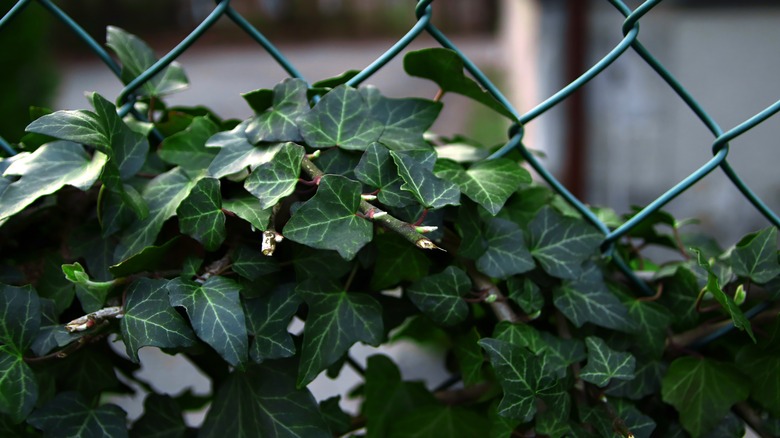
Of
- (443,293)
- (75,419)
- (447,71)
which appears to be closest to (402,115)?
(447,71)

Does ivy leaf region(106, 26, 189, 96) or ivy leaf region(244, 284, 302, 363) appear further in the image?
ivy leaf region(106, 26, 189, 96)

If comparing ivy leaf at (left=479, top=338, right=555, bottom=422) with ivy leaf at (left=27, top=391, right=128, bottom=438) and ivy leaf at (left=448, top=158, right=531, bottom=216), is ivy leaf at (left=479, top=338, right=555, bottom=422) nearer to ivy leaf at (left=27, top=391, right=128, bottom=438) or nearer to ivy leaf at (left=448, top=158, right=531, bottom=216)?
ivy leaf at (left=448, top=158, right=531, bottom=216)

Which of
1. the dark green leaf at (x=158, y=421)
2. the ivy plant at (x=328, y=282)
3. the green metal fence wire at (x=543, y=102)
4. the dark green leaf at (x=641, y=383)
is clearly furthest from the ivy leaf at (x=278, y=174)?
the dark green leaf at (x=641, y=383)

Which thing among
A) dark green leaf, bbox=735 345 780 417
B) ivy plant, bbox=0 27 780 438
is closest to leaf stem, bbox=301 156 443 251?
ivy plant, bbox=0 27 780 438

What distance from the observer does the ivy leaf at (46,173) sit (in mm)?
590

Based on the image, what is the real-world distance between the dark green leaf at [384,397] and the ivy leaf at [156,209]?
0.80ft

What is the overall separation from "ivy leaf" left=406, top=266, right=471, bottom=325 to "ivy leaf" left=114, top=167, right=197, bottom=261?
21 centimetres

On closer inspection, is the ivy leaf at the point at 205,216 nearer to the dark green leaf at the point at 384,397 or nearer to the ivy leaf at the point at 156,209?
the ivy leaf at the point at 156,209

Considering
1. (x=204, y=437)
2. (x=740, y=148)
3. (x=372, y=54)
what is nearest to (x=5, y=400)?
(x=204, y=437)

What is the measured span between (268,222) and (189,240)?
0.35 feet

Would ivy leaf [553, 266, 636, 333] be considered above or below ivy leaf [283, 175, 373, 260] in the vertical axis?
below

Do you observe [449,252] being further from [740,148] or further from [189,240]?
[740,148]

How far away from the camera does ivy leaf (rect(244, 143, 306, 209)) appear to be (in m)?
0.58

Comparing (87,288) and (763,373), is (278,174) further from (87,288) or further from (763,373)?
(763,373)
